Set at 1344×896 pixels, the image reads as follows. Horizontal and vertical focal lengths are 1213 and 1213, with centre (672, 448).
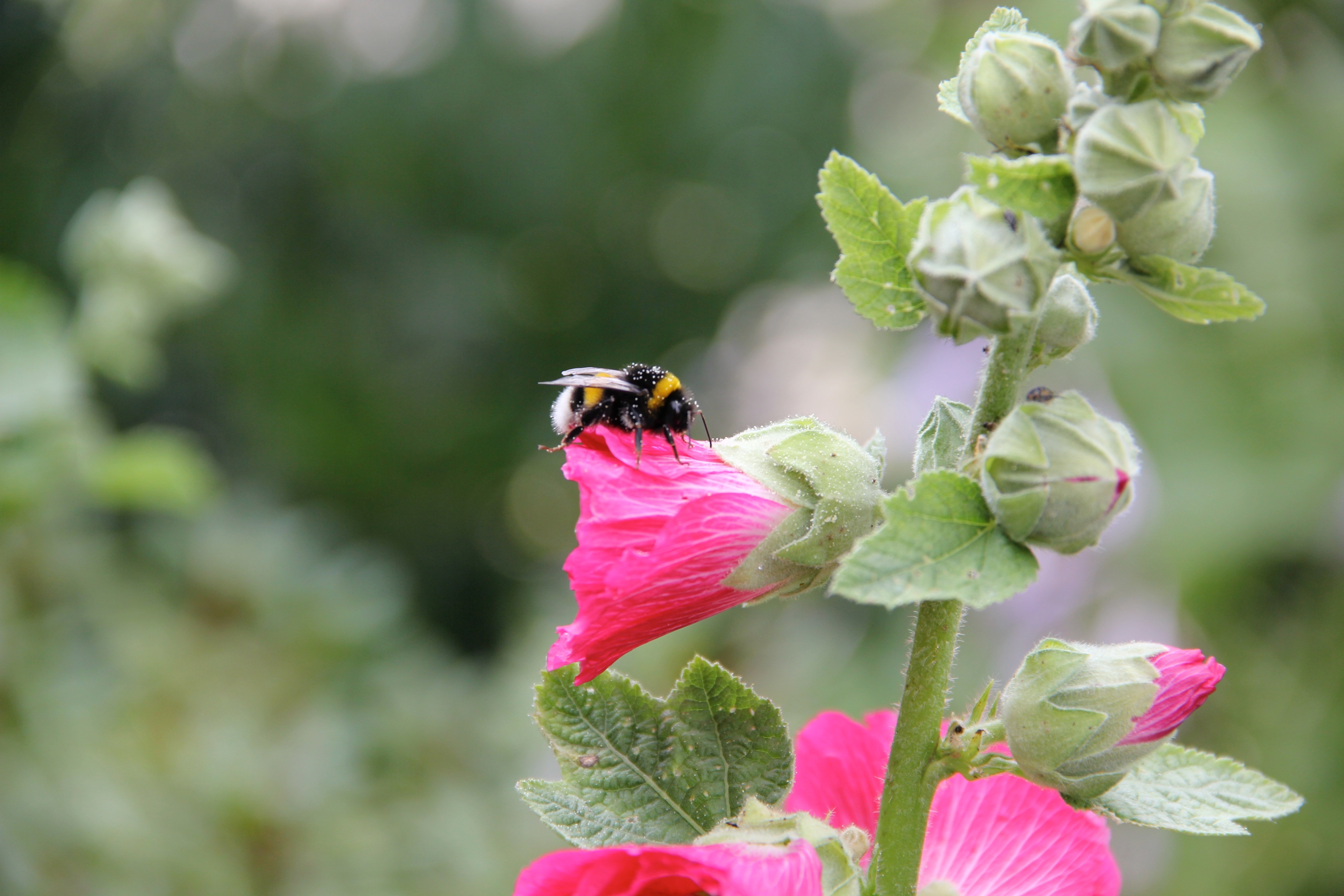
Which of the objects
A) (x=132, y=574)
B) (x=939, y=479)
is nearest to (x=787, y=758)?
(x=939, y=479)

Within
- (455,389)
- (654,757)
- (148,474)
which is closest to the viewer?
(654,757)

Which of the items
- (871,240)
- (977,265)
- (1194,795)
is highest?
(871,240)

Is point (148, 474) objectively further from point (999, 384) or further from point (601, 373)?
point (999, 384)

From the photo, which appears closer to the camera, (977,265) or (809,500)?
(977,265)

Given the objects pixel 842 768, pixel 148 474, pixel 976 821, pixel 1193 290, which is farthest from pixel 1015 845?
pixel 148 474

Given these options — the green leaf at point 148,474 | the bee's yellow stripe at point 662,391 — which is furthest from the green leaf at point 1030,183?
the green leaf at point 148,474

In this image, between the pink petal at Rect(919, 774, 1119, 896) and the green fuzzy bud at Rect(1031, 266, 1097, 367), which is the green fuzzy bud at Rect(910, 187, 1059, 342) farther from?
the pink petal at Rect(919, 774, 1119, 896)

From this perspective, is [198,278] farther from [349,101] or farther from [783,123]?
[783,123]
